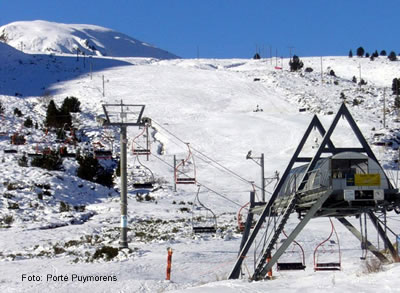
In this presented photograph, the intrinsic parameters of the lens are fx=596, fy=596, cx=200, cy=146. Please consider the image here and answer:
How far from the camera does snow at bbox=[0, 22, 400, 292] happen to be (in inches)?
794

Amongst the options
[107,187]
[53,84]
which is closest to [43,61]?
[53,84]

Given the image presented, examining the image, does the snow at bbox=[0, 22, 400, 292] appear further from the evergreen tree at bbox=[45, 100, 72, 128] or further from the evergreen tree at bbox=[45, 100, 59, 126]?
the evergreen tree at bbox=[45, 100, 59, 126]

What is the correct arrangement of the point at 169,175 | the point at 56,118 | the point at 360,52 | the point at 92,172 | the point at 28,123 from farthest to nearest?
1. the point at 360,52
2. the point at 56,118
3. the point at 28,123
4. the point at 169,175
5. the point at 92,172

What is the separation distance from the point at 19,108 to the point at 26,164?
24126mm

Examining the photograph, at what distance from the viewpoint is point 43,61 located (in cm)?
11081

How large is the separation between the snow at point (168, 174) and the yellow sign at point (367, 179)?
8.64ft

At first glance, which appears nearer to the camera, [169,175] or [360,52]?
[169,175]

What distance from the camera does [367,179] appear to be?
59.4ft

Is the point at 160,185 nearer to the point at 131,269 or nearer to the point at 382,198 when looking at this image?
the point at 131,269

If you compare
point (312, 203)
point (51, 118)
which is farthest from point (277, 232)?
point (51, 118)

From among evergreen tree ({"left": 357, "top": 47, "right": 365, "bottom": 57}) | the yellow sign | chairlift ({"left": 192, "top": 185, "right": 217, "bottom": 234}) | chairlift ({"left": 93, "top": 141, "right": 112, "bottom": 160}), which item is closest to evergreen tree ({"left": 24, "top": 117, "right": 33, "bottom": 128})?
chairlift ({"left": 93, "top": 141, "right": 112, "bottom": 160})

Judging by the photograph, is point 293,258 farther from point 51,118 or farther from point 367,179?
point 51,118

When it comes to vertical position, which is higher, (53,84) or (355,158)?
(53,84)

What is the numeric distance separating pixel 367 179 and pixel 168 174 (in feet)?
118
